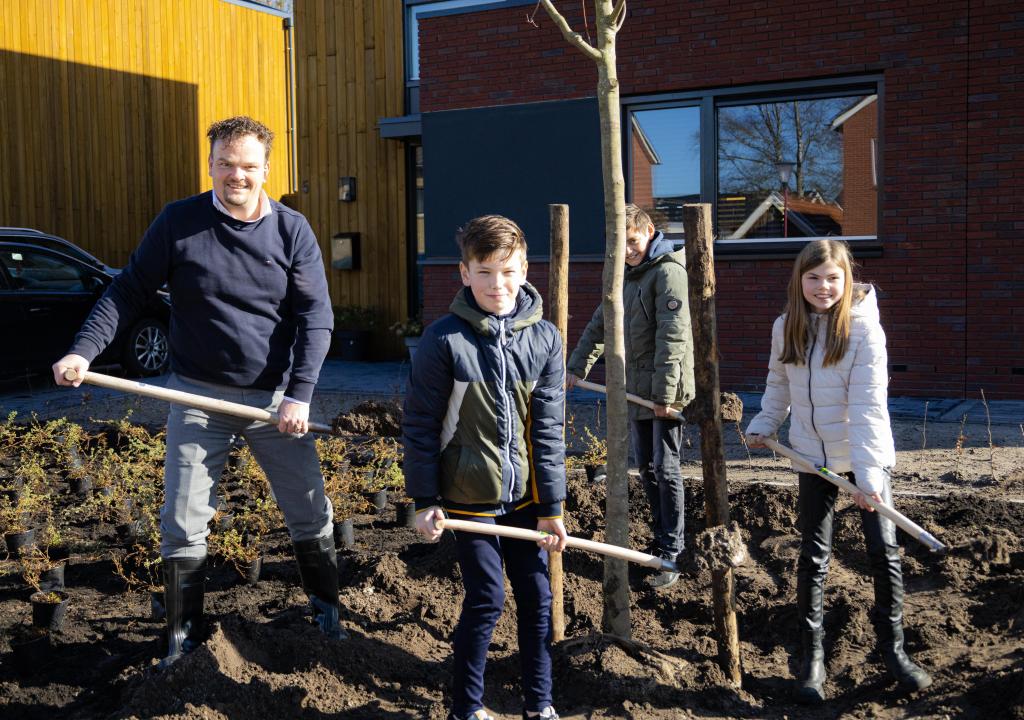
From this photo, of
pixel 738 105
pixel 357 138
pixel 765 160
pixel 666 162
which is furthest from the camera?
pixel 357 138

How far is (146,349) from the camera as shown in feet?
39.1

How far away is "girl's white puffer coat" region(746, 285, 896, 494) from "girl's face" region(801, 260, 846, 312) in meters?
0.07

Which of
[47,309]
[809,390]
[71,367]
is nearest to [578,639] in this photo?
[809,390]

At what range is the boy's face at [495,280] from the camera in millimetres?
3244

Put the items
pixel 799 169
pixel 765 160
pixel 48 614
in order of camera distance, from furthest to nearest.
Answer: pixel 765 160 < pixel 799 169 < pixel 48 614

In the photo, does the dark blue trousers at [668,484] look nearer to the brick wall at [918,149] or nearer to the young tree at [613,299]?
the young tree at [613,299]

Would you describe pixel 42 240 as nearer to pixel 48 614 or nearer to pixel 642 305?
pixel 48 614

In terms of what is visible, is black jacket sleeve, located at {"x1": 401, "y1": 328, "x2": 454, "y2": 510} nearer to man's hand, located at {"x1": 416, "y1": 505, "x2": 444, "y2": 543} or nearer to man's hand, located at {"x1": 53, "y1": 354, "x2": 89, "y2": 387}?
man's hand, located at {"x1": 416, "y1": 505, "x2": 444, "y2": 543}

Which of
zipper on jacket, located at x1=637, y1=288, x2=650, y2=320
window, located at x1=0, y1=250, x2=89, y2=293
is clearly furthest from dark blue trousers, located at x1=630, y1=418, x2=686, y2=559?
window, located at x1=0, y1=250, x2=89, y2=293

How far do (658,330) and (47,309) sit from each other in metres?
8.18

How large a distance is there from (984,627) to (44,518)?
199 inches

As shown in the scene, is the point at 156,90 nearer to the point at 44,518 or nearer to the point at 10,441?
the point at 10,441

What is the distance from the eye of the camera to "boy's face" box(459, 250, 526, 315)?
3.24 meters

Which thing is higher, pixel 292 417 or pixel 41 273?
pixel 41 273
